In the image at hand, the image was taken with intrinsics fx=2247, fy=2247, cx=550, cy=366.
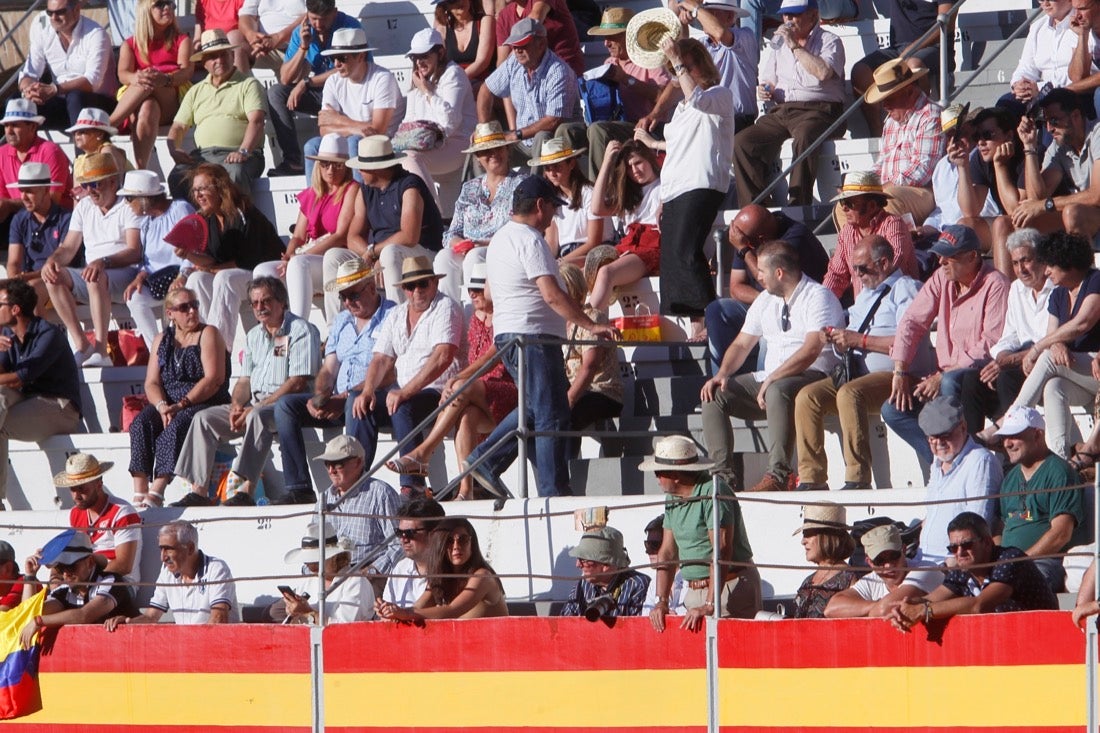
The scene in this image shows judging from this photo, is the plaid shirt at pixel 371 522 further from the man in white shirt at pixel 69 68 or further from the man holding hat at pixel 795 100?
Answer: the man in white shirt at pixel 69 68

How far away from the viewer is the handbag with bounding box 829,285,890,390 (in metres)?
10.4

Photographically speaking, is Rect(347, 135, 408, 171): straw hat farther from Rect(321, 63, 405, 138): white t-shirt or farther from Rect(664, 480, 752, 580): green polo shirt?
Rect(664, 480, 752, 580): green polo shirt

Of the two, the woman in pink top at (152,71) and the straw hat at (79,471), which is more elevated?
the woman in pink top at (152,71)

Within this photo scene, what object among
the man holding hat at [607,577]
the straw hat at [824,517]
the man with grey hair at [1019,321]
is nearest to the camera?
the straw hat at [824,517]

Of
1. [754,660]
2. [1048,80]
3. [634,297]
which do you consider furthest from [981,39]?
[754,660]

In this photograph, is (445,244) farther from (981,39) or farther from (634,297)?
(981,39)

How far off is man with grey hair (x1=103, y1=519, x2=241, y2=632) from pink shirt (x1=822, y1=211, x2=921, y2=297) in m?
3.32

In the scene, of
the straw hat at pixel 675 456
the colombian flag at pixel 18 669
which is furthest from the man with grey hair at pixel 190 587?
the straw hat at pixel 675 456

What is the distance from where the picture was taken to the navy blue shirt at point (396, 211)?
12.8 m

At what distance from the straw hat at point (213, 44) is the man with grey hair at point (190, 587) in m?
4.90

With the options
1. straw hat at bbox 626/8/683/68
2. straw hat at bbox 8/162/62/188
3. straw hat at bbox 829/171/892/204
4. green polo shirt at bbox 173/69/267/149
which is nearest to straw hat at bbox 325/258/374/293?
straw hat at bbox 626/8/683/68

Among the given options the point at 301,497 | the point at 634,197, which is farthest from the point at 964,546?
the point at 634,197

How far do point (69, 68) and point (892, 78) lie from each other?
614cm

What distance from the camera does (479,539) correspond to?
10648 millimetres
